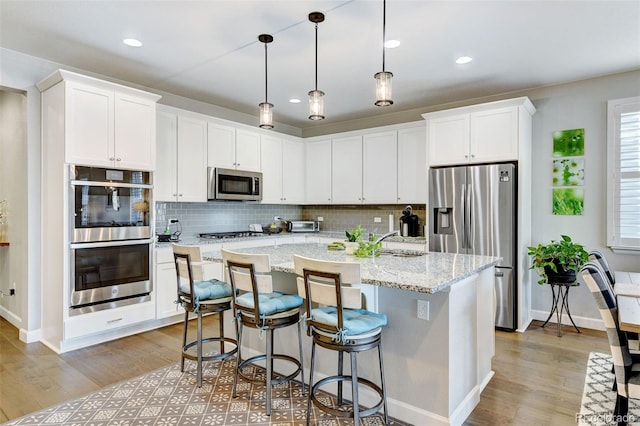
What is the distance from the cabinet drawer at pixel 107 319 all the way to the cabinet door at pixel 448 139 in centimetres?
365

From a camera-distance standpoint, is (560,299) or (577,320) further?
(560,299)

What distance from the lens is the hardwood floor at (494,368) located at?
2418 millimetres

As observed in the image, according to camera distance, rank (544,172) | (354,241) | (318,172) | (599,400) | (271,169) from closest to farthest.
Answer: (599,400) < (354,241) < (544,172) < (271,169) < (318,172)

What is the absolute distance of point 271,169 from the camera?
5.62 metres

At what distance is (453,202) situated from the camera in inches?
168

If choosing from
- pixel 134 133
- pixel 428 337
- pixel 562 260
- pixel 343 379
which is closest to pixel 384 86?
pixel 428 337

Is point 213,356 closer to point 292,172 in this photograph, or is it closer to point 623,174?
point 292,172

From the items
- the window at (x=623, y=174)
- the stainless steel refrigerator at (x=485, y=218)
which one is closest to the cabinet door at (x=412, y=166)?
the stainless steel refrigerator at (x=485, y=218)

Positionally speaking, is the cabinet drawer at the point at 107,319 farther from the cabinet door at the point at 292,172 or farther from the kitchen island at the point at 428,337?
the cabinet door at the point at 292,172

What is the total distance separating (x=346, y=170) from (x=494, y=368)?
348cm

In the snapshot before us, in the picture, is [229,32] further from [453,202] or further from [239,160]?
[453,202]

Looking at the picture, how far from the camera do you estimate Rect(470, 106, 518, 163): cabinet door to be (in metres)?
4.00

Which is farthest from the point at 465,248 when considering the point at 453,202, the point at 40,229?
the point at 40,229

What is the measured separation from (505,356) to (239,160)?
3891mm
